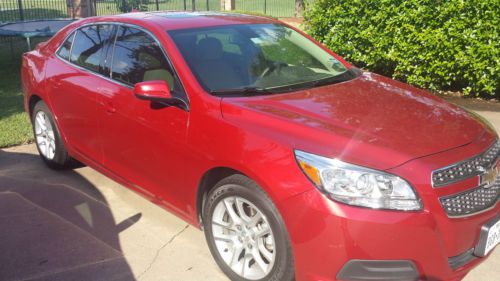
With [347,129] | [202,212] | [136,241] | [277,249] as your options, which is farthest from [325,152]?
[136,241]

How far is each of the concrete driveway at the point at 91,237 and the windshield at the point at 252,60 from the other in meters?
1.21

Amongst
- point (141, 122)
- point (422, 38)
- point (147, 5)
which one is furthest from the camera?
point (147, 5)

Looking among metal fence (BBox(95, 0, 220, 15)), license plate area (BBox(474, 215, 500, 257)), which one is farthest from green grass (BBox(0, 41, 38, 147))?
metal fence (BBox(95, 0, 220, 15))

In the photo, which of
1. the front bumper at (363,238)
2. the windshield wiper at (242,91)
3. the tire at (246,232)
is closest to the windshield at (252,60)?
the windshield wiper at (242,91)

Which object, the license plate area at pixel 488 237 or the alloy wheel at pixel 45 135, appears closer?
the license plate area at pixel 488 237

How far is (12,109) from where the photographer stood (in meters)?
7.54

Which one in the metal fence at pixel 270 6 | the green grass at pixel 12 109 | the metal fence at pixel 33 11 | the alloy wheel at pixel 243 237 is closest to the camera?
the alloy wheel at pixel 243 237

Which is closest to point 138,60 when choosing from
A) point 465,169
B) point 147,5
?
point 465,169

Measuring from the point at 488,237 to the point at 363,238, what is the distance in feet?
2.56

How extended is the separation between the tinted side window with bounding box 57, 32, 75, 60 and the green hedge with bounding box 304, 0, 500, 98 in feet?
15.6

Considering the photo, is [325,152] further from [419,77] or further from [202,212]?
[419,77]

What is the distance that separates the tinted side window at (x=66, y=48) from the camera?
4832 millimetres

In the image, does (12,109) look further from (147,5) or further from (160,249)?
(147,5)

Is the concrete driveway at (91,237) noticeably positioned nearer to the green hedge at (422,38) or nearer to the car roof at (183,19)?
the car roof at (183,19)
